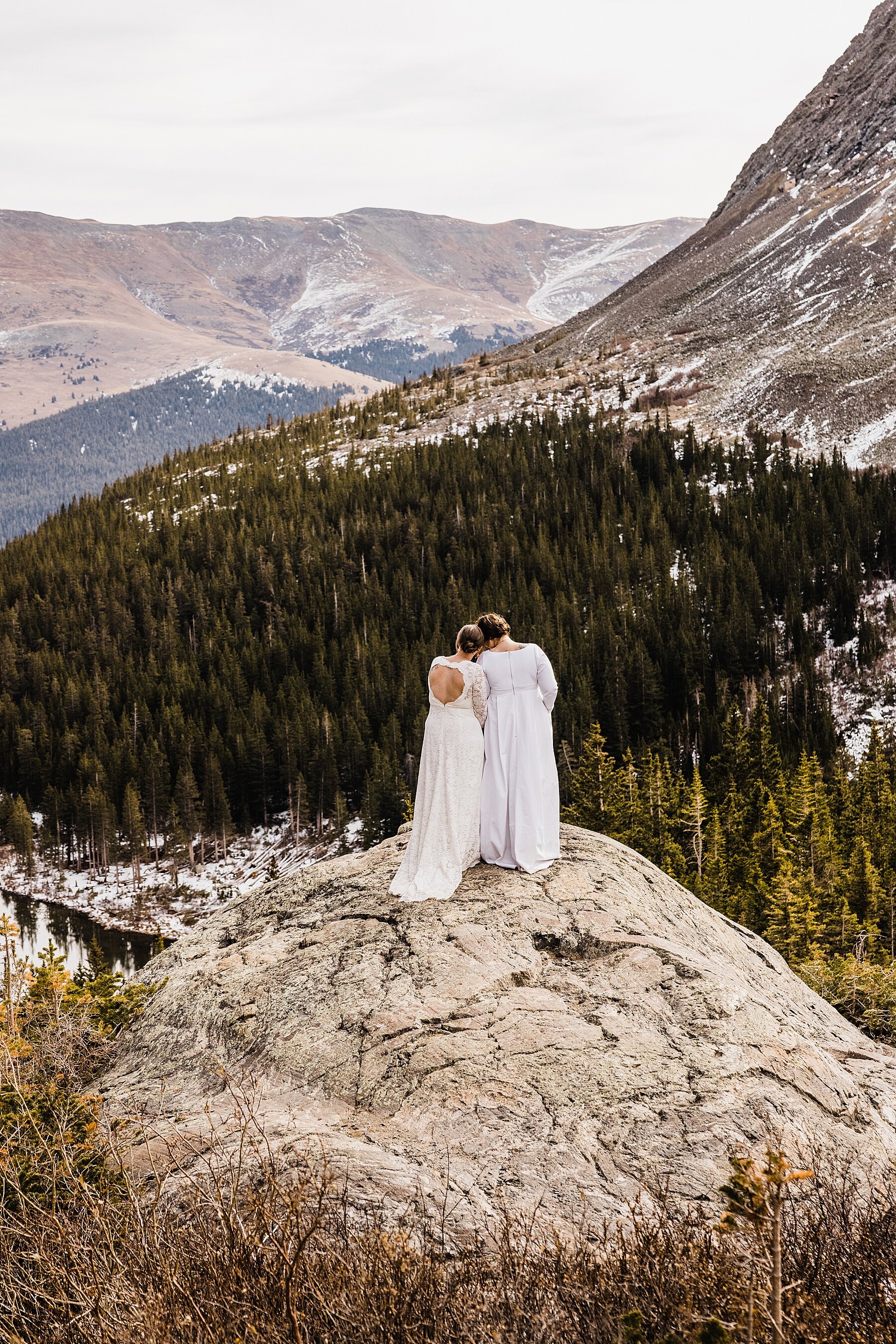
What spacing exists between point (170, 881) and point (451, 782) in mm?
69773

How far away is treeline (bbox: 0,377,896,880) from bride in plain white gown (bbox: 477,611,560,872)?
6064 cm

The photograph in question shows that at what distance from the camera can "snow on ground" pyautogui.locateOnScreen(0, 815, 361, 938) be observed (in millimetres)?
71938

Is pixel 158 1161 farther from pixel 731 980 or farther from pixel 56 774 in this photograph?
pixel 56 774

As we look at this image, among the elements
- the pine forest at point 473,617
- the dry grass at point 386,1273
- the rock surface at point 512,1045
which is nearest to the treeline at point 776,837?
the pine forest at point 473,617

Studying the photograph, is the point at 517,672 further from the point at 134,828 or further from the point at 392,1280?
the point at 134,828

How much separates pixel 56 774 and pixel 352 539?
4447 centimetres

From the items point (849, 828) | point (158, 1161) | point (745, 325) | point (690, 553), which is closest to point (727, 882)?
point (849, 828)

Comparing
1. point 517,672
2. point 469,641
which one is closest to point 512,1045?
point 517,672

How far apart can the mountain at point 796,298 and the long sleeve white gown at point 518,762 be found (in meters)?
99.4

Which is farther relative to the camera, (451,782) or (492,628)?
(492,628)

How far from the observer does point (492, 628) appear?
41.6 feet

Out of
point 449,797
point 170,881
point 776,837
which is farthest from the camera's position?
point 170,881

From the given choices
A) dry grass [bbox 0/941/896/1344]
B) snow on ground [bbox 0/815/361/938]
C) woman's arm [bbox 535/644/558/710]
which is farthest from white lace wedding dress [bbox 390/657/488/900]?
snow on ground [bbox 0/815/361/938]

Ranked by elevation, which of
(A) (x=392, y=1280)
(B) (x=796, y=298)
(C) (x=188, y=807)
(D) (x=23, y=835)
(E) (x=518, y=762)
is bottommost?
(D) (x=23, y=835)
